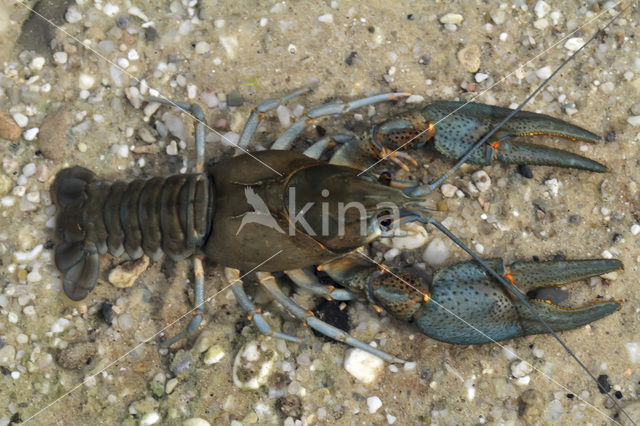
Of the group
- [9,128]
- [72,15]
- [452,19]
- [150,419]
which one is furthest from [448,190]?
[9,128]

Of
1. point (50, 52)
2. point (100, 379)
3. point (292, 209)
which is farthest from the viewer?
point (50, 52)

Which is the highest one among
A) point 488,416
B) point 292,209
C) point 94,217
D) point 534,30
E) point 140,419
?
point 534,30

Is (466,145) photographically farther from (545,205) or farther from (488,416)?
(488,416)

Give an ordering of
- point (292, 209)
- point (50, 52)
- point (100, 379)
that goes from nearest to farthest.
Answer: point (292, 209) → point (100, 379) → point (50, 52)

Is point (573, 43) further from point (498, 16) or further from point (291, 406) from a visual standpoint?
point (291, 406)

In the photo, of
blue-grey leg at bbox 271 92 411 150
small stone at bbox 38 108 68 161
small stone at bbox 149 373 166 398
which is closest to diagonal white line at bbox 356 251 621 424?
blue-grey leg at bbox 271 92 411 150

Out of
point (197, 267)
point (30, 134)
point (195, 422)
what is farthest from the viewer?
point (30, 134)

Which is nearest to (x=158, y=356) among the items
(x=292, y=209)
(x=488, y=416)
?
(x=292, y=209)

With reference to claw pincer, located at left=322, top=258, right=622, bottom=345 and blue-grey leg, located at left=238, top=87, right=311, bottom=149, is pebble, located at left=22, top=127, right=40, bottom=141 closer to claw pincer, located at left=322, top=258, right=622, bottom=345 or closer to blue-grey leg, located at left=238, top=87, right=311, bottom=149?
blue-grey leg, located at left=238, top=87, right=311, bottom=149
